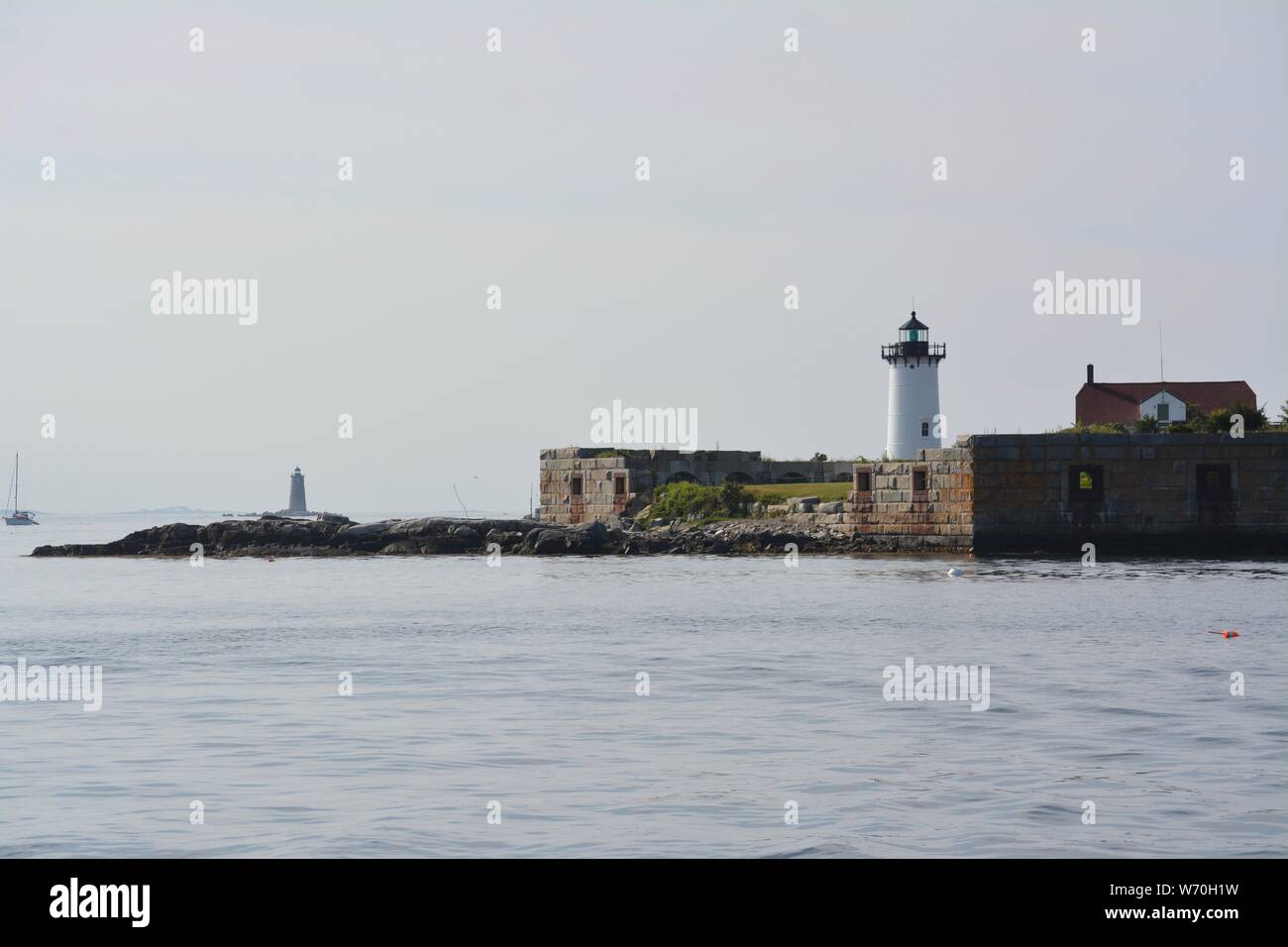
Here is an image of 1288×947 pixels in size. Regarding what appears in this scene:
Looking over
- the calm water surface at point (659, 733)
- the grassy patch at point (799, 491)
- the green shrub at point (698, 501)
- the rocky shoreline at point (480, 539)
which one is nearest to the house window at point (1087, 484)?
the rocky shoreline at point (480, 539)

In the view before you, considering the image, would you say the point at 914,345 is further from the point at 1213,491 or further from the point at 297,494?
the point at 297,494

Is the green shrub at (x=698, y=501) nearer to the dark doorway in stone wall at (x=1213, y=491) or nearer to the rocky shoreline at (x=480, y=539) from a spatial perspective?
the rocky shoreline at (x=480, y=539)

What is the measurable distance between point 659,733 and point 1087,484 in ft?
99.1

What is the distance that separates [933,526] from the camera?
4309 cm

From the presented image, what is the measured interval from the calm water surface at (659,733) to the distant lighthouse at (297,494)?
139m

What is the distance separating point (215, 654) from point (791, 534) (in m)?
28.3

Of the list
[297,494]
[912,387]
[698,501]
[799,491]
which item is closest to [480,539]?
[698,501]

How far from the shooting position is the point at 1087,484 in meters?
41.2

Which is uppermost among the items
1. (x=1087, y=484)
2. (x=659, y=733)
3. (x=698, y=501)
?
(x=1087, y=484)

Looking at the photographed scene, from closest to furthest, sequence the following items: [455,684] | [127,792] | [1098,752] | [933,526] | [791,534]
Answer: [127,792]
[1098,752]
[455,684]
[933,526]
[791,534]
